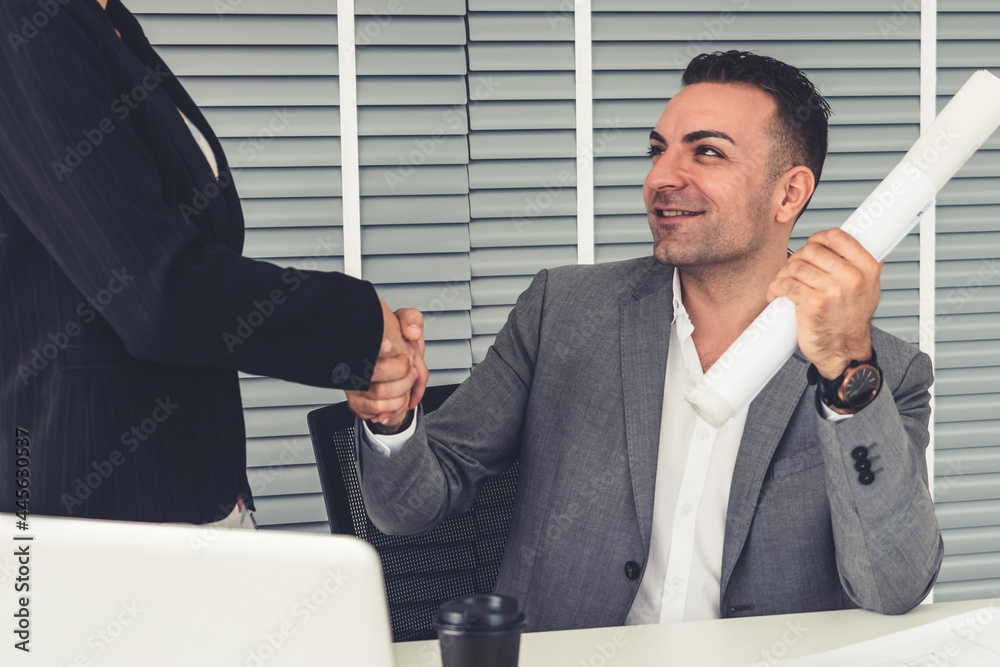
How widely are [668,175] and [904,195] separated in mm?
820

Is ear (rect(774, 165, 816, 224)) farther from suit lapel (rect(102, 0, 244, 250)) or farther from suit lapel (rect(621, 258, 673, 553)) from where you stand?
suit lapel (rect(102, 0, 244, 250))

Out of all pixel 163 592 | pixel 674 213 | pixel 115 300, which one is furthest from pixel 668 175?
pixel 163 592

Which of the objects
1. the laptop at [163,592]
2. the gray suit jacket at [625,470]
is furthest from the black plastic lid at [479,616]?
the gray suit jacket at [625,470]

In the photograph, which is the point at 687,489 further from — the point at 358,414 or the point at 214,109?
the point at 214,109

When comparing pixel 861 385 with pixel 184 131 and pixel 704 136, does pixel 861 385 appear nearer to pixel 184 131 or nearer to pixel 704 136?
pixel 704 136

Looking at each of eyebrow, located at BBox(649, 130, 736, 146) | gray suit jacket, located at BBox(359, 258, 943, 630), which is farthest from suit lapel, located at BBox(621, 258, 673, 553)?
eyebrow, located at BBox(649, 130, 736, 146)

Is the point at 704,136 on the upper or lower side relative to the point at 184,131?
upper

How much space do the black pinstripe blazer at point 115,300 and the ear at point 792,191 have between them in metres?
1.07

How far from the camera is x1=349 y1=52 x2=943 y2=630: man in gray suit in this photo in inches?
51.4

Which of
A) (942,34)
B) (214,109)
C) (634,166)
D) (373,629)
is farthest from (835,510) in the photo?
(942,34)

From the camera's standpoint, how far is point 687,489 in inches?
62.9

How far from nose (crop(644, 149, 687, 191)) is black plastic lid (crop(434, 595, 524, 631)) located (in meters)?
1.16

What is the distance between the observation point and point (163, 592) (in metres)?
0.52

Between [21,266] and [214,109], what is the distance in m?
1.51
